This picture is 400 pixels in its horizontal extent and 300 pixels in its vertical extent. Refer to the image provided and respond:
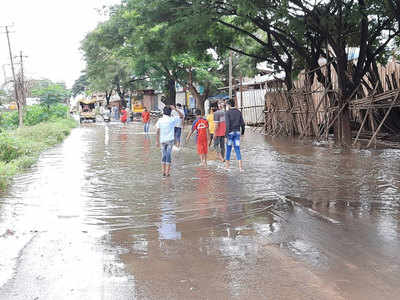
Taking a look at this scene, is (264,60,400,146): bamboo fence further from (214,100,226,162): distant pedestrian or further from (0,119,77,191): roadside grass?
(0,119,77,191): roadside grass

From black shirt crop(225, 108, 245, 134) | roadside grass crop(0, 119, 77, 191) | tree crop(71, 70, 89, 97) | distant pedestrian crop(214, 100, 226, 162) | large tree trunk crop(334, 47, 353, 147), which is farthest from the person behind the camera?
tree crop(71, 70, 89, 97)

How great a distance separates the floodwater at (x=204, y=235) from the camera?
4.12 meters

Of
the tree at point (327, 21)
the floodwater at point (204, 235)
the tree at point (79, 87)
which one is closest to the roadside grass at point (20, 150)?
the floodwater at point (204, 235)

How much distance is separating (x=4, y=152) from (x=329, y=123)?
12.0 meters

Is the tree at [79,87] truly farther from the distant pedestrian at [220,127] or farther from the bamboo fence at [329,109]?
the distant pedestrian at [220,127]

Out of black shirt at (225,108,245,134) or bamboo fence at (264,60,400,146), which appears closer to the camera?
black shirt at (225,108,245,134)

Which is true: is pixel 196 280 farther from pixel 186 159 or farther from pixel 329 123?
pixel 329 123

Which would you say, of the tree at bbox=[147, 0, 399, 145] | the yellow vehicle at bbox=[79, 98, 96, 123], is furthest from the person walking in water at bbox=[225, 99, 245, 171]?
the yellow vehicle at bbox=[79, 98, 96, 123]

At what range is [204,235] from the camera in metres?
5.75

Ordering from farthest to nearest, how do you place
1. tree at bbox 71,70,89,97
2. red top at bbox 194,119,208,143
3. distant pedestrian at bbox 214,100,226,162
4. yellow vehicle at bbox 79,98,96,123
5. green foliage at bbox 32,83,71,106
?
tree at bbox 71,70,89,97 → yellow vehicle at bbox 79,98,96,123 → green foliage at bbox 32,83,71,106 → distant pedestrian at bbox 214,100,226,162 → red top at bbox 194,119,208,143

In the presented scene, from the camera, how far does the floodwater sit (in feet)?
13.5

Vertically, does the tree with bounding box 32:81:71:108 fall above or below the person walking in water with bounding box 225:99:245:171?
above

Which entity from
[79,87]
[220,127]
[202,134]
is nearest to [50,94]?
[220,127]

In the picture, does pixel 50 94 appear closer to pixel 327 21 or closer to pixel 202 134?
pixel 327 21
